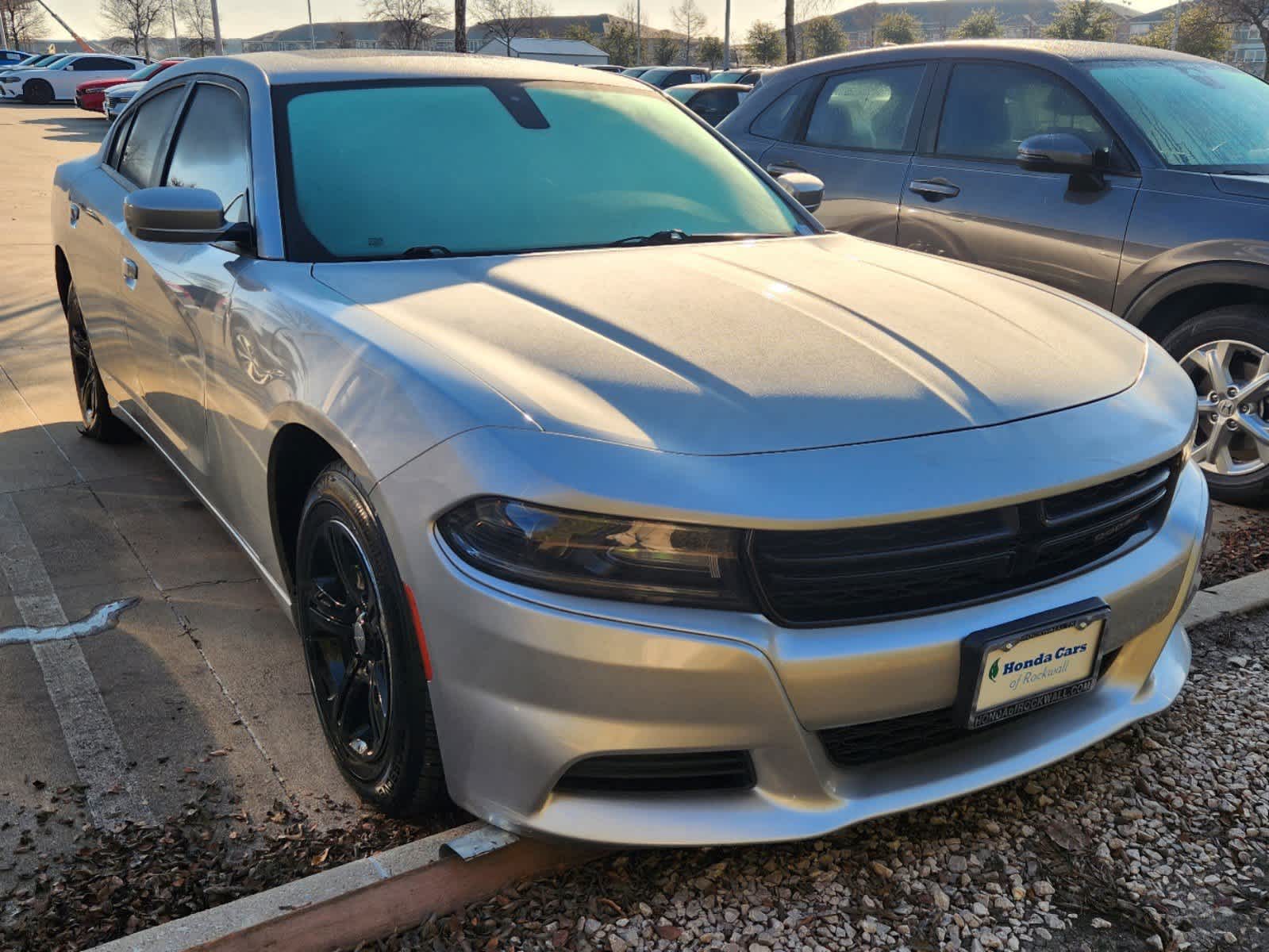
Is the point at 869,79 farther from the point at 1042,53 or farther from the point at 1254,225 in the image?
the point at 1254,225

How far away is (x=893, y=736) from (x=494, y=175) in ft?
6.00

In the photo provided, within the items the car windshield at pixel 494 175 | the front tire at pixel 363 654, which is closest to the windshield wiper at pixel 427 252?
the car windshield at pixel 494 175

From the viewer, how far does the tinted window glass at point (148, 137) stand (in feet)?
12.9

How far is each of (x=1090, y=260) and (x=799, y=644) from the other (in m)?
3.19

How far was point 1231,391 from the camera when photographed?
167 inches

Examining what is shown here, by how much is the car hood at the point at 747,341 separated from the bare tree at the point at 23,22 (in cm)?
7537

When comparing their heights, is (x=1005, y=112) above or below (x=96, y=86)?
above

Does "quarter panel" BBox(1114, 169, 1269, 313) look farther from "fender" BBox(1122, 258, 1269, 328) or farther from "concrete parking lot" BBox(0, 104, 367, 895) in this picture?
"concrete parking lot" BBox(0, 104, 367, 895)

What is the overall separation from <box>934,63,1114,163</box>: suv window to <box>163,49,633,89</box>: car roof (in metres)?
1.90

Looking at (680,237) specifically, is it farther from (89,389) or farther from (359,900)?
(89,389)

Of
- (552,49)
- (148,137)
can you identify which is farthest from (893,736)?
(552,49)

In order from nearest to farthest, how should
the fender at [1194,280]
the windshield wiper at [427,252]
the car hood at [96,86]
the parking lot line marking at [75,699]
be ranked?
the parking lot line marking at [75,699] → the windshield wiper at [427,252] → the fender at [1194,280] → the car hood at [96,86]

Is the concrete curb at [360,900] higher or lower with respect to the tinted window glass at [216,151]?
lower

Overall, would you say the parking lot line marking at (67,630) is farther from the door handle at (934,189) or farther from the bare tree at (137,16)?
the bare tree at (137,16)
